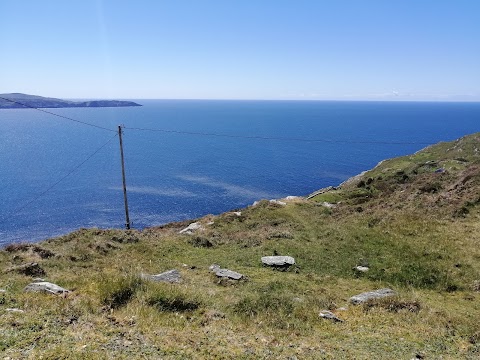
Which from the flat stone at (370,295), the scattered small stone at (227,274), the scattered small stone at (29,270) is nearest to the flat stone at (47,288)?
the scattered small stone at (29,270)

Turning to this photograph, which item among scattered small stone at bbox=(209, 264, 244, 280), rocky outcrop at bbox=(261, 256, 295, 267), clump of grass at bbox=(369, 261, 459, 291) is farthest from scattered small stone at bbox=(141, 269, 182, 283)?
clump of grass at bbox=(369, 261, 459, 291)

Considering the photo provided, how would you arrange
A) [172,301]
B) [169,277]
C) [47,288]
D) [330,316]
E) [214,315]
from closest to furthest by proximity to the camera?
1. [214,315]
2. [172,301]
3. [330,316]
4. [47,288]
5. [169,277]

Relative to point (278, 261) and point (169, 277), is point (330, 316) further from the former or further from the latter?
point (169, 277)

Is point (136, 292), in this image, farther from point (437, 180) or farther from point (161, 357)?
point (437, 180)

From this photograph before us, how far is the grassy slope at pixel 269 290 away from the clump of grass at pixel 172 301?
1.7 inches

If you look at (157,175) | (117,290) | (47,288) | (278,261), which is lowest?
(157,175)

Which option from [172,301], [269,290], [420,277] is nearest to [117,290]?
[172,301]

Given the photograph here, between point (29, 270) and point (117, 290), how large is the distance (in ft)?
26.5

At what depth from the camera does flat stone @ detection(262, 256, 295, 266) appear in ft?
72.5

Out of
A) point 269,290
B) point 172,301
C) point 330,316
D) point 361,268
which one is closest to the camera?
point 172,301

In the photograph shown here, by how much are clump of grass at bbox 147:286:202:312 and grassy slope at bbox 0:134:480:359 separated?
0.04 metres

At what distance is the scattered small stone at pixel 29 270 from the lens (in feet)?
61.4

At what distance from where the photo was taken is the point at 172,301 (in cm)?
1362

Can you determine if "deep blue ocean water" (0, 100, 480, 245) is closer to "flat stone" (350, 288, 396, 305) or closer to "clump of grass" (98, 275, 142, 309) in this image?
"clump of grass" (98, 275, 142, 309)
